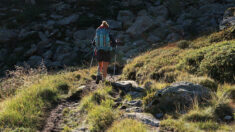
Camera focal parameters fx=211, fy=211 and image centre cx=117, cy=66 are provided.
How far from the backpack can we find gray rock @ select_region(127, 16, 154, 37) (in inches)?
417

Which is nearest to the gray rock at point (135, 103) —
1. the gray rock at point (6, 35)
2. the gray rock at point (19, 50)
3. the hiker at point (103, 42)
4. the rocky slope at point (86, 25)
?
the hiker at point (103, 42)

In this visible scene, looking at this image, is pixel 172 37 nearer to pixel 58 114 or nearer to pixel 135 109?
pixel 135 109

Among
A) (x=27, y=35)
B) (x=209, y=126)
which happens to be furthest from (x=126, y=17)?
(x=209, y=126)

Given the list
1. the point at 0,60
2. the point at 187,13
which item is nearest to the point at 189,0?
the point at 187,13

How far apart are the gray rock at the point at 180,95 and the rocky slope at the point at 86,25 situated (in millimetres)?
10016

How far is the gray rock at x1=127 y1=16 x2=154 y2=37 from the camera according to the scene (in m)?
19.8

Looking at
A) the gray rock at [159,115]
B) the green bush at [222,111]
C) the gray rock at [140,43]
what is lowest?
the gray rock at [159,115]

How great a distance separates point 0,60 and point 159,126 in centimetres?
1990

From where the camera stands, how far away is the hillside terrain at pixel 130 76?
17.6 ft

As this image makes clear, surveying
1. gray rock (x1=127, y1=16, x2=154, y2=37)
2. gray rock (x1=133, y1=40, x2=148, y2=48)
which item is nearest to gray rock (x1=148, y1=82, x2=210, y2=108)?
gray rock (x1=133, y1=40, x2=148, y2=48)

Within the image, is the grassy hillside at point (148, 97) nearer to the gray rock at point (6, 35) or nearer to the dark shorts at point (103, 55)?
the dark shorts at point (103, 55)

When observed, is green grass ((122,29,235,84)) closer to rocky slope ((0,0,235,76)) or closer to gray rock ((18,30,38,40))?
rocky slope ((0,0,235,76))

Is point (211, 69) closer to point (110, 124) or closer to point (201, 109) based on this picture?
point (201, 109)

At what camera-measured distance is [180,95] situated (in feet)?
19.3
